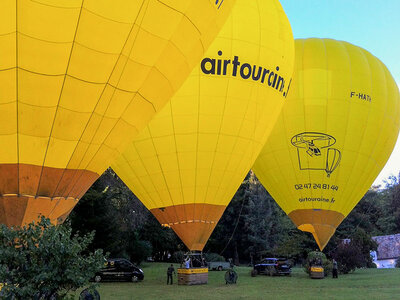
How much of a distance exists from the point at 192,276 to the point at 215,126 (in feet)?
20.2

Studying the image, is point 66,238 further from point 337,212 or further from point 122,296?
point 337,212

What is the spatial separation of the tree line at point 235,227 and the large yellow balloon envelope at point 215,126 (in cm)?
1011

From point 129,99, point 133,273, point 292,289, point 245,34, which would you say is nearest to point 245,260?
point 133,273

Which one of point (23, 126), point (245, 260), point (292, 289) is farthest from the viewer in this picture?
point (245, 260)

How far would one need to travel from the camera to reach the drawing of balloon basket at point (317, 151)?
56.1 ft

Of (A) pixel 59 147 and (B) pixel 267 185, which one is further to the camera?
(B) pixel 267 185

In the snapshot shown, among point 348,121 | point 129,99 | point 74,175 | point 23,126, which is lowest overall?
point 74,175

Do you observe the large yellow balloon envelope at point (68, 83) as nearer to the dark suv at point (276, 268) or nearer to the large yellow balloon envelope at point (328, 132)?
the large yellow balloon envelope at point (328, 132)

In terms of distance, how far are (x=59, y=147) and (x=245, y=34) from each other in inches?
285

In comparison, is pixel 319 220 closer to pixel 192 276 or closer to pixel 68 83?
pixel 192 276

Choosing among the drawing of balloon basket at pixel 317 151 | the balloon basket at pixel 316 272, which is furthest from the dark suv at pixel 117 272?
the drawing of balloon basket at pixel 317 151

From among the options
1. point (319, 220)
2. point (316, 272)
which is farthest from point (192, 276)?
point (316, 272)

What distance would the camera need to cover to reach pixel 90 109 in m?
6.59

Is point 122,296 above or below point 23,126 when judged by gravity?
below
